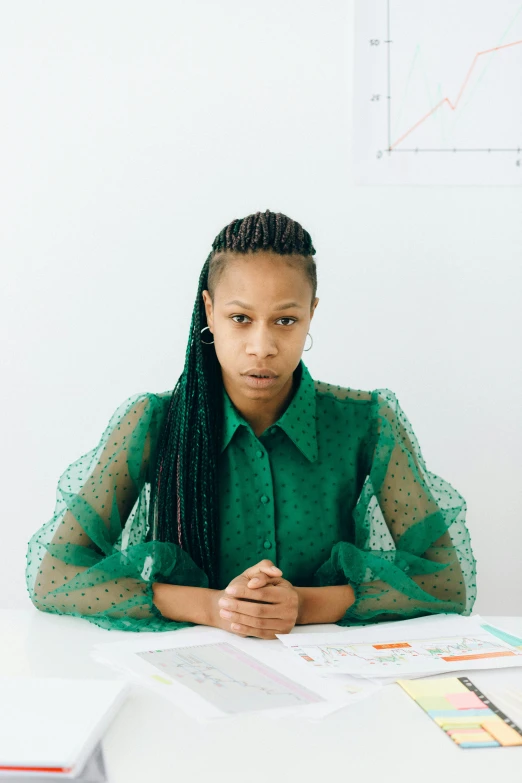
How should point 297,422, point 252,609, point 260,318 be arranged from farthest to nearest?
1. point 297,422
2. point 260,318
3. point 252,609

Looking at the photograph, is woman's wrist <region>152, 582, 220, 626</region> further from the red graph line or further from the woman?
the red graph line

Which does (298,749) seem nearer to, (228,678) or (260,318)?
(228,678)

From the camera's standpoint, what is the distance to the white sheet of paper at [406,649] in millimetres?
883

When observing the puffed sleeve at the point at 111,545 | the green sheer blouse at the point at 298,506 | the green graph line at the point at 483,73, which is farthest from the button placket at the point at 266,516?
the green graph line at the point at 483,73

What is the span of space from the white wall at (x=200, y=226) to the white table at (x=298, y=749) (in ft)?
3.25

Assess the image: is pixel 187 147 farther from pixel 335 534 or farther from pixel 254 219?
pixel 335 534

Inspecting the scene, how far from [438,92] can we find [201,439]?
94 centimetres

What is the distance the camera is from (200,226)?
68.9 inches

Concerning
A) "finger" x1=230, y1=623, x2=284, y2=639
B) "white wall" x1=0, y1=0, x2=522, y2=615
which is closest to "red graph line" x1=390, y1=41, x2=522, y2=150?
"white wall" x1=0, y1=0, x2=522, y2=615

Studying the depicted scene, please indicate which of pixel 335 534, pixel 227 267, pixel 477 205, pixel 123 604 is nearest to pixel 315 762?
pixel 123 604

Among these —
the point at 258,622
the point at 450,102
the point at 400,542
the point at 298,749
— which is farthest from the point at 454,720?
the point at 450,102

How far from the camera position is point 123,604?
3.71 ft

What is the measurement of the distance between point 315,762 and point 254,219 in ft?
2.89

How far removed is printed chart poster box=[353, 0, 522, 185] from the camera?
1.71 m
